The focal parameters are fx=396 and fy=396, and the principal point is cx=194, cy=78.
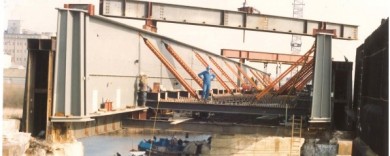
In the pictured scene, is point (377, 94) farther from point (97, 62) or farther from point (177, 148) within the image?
point (177, 148)

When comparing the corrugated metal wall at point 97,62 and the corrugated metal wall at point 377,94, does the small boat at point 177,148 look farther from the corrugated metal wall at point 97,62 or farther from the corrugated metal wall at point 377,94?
the corrugated metal wall at point 377,94

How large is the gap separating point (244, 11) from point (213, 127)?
8946mm

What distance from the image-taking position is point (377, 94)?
10000 mm

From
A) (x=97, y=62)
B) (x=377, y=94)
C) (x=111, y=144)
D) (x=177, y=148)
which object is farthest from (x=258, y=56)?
(x=377, y=94)

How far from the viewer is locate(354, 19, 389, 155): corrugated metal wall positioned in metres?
8.45

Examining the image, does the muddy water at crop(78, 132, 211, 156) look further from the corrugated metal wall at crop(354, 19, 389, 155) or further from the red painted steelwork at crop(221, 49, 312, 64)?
the corrugated metal wall at crop(354, 19, 389, 155)

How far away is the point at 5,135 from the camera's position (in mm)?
8609

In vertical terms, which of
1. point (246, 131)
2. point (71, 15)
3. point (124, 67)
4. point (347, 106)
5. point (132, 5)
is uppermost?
point (132, 5)

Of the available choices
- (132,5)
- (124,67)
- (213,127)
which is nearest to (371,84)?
(213,127)

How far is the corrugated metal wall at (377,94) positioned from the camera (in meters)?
8.45

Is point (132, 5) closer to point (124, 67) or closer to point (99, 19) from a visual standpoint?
point (124, 67)

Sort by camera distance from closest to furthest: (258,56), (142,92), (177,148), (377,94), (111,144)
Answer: (377,94) → (142,92) → (177,148) → (258,56) → (111,144)

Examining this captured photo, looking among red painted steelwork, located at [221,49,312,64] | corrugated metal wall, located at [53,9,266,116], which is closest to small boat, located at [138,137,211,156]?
corrugated metal wall, located at [53,9,266,116]

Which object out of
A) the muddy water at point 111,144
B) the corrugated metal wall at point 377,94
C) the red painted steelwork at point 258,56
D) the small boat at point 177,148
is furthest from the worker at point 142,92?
the red painted steelwork at point 258,56
